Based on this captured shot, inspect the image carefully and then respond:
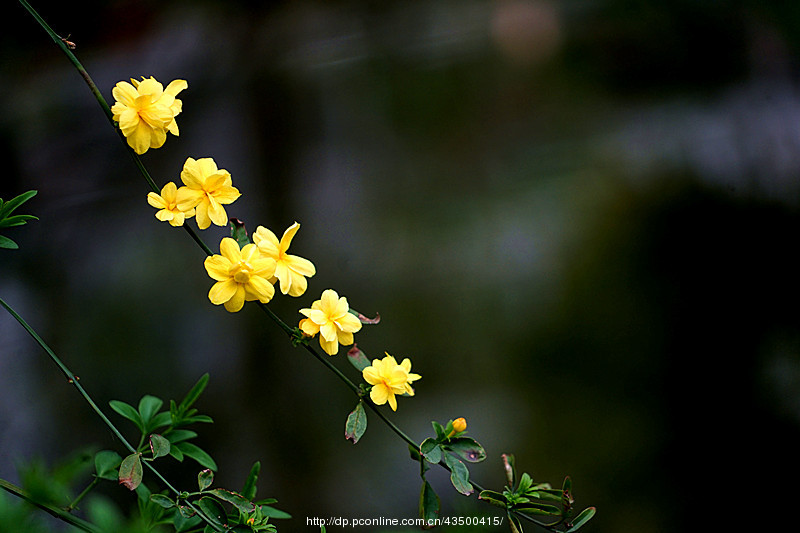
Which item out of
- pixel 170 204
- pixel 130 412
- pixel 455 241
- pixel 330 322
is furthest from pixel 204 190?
pixel 455 241

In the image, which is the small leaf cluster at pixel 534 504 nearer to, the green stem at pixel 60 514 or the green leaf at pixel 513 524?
the green leaf at pixel 513 524

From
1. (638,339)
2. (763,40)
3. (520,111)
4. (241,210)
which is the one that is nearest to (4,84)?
(241,210)

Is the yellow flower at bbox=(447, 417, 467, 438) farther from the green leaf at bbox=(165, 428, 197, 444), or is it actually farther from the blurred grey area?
the blurred grey area

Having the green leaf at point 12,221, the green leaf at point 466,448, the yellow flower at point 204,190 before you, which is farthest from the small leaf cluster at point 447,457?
the green leaf at point 12,221

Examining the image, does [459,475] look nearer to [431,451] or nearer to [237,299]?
[431,451]

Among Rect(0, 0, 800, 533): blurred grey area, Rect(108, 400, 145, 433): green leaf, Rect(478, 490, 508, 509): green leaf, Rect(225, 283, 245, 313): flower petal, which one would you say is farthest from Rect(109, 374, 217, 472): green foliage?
Rect(0, 0, 800, 533): blurred grey area

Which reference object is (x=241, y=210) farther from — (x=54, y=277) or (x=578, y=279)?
(x=578, y=279)
